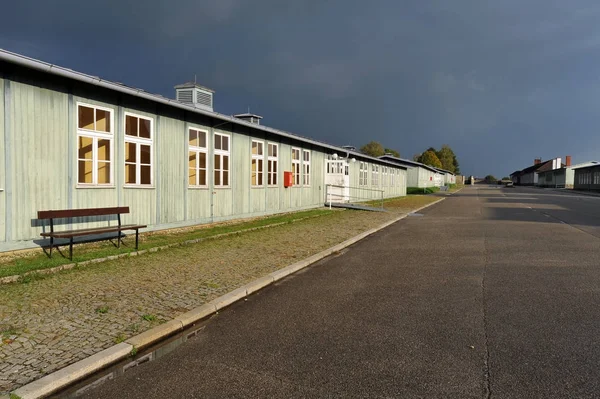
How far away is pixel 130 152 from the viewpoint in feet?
36.1

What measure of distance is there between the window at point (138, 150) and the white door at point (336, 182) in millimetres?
14712

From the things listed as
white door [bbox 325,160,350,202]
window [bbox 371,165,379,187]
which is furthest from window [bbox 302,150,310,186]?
window [bbox 371,165,379,187]

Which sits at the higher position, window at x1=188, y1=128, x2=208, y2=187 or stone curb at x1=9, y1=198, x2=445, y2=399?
window at x1=188, y1=128, x2=208, y2=187

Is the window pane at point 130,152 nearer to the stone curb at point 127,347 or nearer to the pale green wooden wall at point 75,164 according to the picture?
the pale green wooden wall at point 75,164

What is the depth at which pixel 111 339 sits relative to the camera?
437 cm

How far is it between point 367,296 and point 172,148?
844 centimetres

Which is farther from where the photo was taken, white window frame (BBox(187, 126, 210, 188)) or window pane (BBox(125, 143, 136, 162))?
white window frame (BBox(187, 126, 210, 188))

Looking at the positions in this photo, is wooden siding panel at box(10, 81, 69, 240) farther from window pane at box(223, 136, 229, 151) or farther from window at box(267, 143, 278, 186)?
window at box(267, 143, 278, 186)

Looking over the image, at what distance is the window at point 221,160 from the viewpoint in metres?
14.6

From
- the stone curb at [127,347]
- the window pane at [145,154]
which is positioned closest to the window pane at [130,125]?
the window pane at [145,154]

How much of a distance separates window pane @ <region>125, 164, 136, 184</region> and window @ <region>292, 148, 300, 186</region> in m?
10.4

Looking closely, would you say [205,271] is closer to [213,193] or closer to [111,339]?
[111,339]

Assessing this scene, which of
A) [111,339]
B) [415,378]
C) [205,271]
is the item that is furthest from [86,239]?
[415,378]

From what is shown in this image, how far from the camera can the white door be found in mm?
25344
